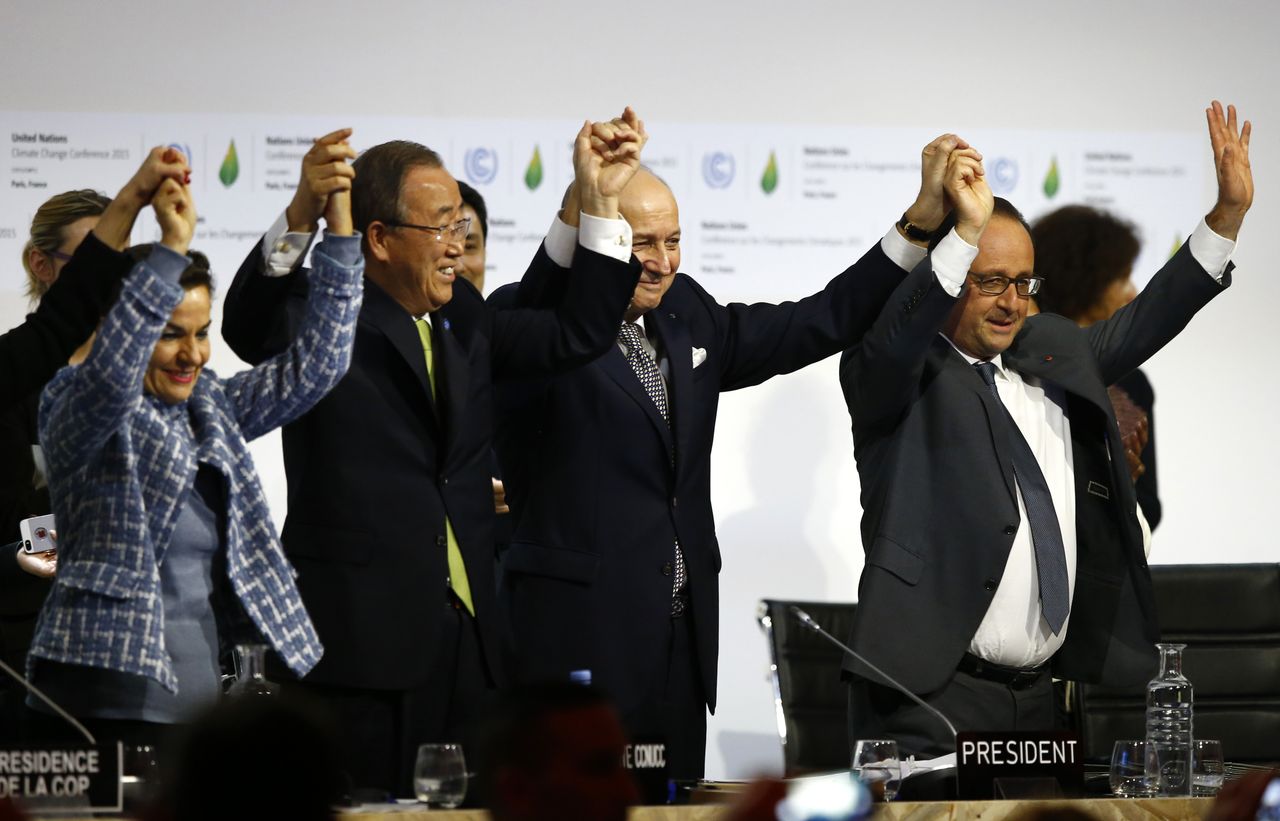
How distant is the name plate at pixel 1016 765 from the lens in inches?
95.0

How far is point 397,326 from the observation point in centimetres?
276

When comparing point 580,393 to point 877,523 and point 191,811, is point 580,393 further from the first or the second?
point 191,811

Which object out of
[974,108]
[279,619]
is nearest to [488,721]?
[279,619]

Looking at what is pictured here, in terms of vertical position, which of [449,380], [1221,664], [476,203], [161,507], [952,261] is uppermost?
[476,203]

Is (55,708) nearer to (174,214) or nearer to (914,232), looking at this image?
(174,214)

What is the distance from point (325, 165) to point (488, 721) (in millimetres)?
1518

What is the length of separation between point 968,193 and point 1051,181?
1.90 metres

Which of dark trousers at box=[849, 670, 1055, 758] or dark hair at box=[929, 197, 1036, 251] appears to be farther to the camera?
dark hair at box=[929, 197, 1036, 251]

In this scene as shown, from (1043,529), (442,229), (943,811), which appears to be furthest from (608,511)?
(943,811)

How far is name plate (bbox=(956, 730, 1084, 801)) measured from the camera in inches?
95.0

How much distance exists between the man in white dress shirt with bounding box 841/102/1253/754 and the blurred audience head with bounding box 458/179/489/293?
129 cm

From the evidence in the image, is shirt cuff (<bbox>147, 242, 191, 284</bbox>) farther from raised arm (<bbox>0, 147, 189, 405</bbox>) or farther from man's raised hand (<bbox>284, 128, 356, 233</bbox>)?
man's raised hand (<bbox>284, 128, 356, 233</bbox>)

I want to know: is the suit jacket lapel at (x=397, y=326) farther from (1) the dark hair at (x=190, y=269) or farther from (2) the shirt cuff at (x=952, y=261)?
(2) the shirt cuff at (x=952, y=261)

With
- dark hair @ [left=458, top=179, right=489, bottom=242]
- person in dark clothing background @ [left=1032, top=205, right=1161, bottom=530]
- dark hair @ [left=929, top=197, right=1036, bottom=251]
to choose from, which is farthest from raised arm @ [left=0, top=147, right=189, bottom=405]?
person in dark clothing background @ [left=1032, top=205, right=1161, bottom=530]
